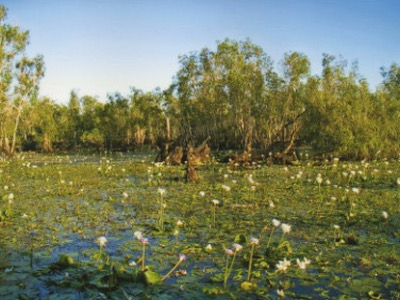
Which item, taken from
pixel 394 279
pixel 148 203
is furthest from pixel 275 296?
pixel 148 203

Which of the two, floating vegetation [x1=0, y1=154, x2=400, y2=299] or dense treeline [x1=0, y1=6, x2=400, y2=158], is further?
dense treeline [x1=0, y1=6, x2=400, y2=158]

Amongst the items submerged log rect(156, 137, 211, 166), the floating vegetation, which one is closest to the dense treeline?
submerged log rect(156, 137, 211, 166)

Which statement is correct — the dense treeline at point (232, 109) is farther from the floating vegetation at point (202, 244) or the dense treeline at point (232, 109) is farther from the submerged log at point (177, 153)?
the floating vegetation at point (202, 244)

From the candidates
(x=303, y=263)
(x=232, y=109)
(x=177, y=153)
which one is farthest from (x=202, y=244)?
(x=232, y=109)

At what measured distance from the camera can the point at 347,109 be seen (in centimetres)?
2638

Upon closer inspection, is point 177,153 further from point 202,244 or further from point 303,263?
point 303,263

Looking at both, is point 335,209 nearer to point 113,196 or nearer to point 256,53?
point 113,196

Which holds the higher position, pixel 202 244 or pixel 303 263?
pixel 303 263

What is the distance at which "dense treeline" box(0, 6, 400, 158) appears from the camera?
2742 centimetres

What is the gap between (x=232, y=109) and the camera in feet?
166

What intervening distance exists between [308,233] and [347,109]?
20.3 metres

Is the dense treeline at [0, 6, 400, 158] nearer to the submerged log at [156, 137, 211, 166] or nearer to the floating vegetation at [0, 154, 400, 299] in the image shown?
the submerged log at [156, 137, 211, 166]

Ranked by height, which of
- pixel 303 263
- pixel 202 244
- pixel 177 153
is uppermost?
pixel 177 153

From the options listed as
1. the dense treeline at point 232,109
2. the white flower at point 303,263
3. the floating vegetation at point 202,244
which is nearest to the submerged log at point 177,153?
the dense treeline at point 232,109
